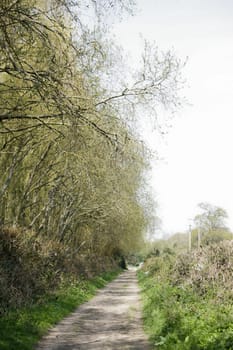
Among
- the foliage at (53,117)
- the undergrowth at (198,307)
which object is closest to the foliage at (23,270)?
the foliage at (53,117)

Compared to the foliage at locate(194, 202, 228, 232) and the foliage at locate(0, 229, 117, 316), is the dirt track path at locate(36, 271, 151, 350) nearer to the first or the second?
the foliage at locate(0, 229, 117, 316)

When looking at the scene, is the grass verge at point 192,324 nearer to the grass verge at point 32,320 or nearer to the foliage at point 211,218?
the grass verge at point 32,320

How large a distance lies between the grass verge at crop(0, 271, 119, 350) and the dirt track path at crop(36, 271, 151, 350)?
0.25 metres

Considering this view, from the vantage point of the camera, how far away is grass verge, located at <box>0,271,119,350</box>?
9.22 metres

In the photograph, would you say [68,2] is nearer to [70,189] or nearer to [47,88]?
[47,88]

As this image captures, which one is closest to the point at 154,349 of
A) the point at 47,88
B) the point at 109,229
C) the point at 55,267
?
the point at 47,88

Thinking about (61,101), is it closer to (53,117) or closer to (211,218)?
(53,117)

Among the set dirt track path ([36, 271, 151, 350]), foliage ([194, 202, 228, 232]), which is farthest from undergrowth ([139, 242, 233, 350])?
foliage ([194, 202, 228, 232])

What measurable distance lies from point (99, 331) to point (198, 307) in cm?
271

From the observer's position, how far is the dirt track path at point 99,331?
9.80 meters

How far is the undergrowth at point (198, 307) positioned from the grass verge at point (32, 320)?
269 cm

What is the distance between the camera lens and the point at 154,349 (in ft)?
30.4

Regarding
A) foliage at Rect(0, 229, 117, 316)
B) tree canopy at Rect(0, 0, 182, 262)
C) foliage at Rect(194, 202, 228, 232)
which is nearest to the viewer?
tree canopy at Rect(0, 0, 182, 262)

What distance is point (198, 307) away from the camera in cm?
1102
